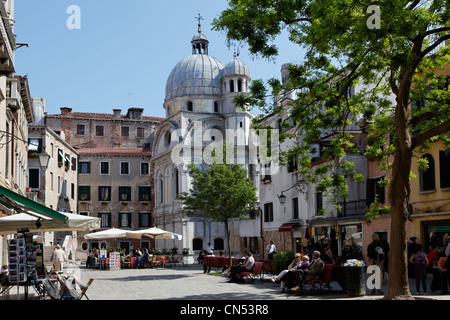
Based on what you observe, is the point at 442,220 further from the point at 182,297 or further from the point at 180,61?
the point at 180,61

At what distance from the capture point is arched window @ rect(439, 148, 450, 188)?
2328 cm

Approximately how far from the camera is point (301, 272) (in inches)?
676

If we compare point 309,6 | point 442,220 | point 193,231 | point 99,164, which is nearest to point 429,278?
point 442,220

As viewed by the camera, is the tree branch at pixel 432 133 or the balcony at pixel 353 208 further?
the balcony at pixel 353 208

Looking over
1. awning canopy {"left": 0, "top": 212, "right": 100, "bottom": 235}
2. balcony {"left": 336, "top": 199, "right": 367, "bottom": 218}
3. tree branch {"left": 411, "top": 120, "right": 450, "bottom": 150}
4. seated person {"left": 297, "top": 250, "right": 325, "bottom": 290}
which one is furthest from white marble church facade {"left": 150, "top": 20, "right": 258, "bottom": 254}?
tree branch {"left": 411, "top": 120, "right": 450, "bottom": 150}

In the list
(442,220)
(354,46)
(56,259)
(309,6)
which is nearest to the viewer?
(354,46)

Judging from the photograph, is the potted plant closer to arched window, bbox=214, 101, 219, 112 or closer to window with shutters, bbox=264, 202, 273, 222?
window with shutters, bbox=264, 202, 273, 222

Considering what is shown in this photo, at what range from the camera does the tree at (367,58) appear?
1318 cm

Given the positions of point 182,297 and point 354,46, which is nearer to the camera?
point 354,46

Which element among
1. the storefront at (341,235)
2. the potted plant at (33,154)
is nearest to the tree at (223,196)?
the storefront at (341,235)

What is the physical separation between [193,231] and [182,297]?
40.5 meters

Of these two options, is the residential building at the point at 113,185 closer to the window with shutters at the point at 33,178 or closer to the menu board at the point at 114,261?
the window with shutters at the point at 33,178

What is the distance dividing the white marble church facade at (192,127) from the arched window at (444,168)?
3192 centimetres

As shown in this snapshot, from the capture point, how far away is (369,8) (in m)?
13.0
